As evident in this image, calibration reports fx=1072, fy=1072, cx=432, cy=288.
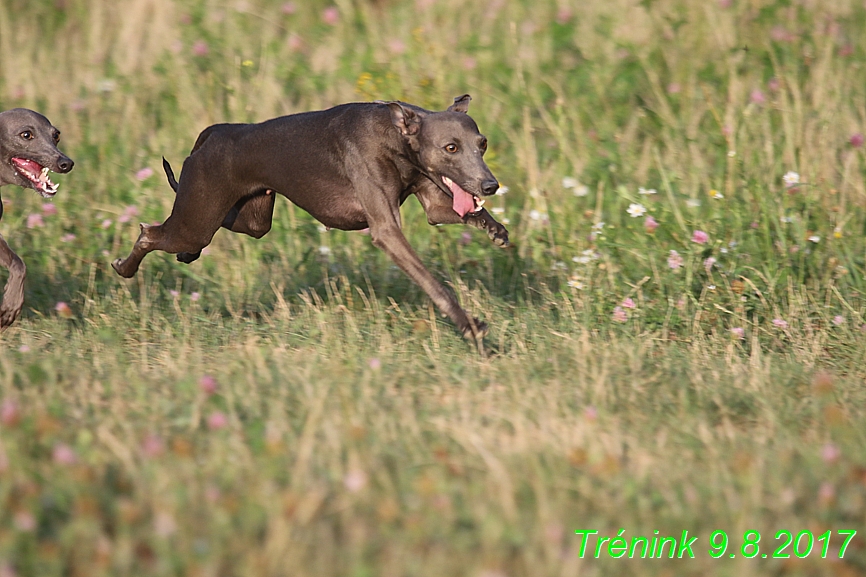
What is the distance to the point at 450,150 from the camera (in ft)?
15.5

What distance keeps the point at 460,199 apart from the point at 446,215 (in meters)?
0.30

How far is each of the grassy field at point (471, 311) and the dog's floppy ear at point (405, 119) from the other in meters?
1.01

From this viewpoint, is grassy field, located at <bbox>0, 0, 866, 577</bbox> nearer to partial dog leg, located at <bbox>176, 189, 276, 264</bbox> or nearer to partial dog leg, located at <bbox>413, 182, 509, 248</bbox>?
partial dog leg, located at <bbox>176, 189, 276, 264</bbox>

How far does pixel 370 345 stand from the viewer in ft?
16.7

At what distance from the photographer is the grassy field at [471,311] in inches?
126

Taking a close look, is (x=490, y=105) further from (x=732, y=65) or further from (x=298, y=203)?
(x=298, y=203)

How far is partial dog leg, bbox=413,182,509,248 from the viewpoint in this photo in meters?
5.04

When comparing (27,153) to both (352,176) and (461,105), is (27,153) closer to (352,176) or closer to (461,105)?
(352,176)

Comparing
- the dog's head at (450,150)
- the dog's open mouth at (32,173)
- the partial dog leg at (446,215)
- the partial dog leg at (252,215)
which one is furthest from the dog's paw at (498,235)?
the dog's open mouth at (32,173)

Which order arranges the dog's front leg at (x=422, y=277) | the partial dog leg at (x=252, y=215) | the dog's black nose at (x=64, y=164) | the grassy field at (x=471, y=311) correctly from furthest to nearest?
1. the partial dog leg at (x=252, y=215)
2. the dog's black nose at (x=64, y=164)
3. the dog's front leg at (x=422, y=277)
4. the grassy field at (x=471, y=311)

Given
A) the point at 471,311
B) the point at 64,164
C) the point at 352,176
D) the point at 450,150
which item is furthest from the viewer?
the point at 471,311

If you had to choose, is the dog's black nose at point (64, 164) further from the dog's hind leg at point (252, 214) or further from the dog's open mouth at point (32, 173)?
the dog's hind leg at point (252, 214)

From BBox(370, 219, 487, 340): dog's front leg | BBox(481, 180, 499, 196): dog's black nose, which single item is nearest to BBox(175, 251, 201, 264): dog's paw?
BBox(370, 219, 487, 340): dog's front leg

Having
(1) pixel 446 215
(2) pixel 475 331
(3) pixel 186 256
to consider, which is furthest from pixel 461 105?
(3) pixel 186 256
